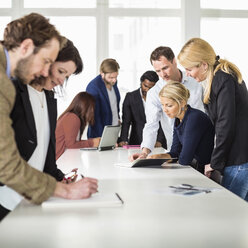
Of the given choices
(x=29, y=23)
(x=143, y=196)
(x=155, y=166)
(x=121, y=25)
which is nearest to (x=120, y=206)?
(x=143, y=196)

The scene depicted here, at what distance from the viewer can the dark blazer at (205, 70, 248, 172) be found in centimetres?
314

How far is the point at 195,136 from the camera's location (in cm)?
347

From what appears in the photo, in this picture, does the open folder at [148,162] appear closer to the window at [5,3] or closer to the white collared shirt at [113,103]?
the white collared shirt at [113,103]

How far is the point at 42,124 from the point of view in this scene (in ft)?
8.01

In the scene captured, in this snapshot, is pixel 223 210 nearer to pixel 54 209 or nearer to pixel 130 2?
pixel 54 209

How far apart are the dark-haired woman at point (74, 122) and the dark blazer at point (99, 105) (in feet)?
3.95

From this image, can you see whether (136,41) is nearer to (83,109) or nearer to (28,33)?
(83,109)

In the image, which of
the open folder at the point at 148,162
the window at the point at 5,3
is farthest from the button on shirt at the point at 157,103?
the window at the point at 5,3

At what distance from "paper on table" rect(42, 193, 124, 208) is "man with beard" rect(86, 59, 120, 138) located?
392 centimetres

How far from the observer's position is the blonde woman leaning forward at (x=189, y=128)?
3.48m

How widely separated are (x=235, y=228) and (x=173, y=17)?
7.18 metres

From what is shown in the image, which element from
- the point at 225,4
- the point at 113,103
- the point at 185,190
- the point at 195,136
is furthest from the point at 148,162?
the point at 225,4

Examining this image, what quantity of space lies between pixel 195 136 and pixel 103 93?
2.76 metres

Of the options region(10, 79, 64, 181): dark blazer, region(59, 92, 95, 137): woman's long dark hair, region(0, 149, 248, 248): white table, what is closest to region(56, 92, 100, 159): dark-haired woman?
region(59, 92, 95, 137): woman's long dark hair
